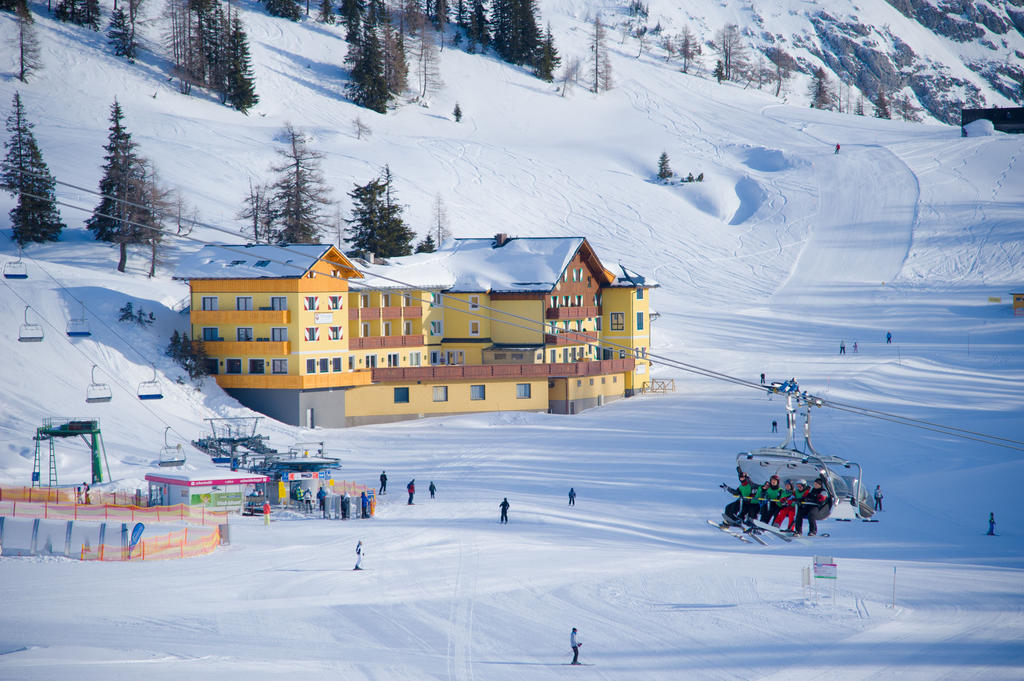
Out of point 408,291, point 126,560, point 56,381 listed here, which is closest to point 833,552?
point 126,560

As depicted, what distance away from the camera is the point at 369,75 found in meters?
134

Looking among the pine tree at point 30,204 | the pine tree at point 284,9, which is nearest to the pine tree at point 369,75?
the pine tree at point 284,9

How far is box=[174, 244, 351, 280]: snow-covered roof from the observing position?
191 ft

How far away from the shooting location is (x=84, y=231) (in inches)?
3246

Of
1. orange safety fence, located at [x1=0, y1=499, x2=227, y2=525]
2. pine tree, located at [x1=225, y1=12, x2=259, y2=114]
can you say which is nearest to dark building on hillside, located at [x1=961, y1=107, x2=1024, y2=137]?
pine tree, located at [x1=225, y1=12, x2=259, y2=114]

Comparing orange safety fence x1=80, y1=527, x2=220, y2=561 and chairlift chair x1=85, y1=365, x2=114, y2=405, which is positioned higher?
chairlift chair x1=85, y1=365, x2=114, y2=405

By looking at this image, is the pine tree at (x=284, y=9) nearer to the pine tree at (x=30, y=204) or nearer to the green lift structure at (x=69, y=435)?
the pine tree at (x=30, y=204)

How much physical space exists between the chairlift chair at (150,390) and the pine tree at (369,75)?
87371 millimetres

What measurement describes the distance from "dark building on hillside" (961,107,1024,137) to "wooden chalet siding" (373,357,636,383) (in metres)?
99.0

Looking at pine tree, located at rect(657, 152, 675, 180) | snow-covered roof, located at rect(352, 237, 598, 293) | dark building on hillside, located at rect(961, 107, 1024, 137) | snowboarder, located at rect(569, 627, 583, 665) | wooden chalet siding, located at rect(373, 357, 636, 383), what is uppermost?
dark building on hillside, located at rect(961, 107, 1024, 137)

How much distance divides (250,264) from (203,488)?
22208mm

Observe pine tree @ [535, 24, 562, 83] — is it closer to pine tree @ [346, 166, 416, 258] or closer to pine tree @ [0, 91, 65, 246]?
pine tree @ [346, 166, 416, 258]

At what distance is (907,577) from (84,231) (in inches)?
2701

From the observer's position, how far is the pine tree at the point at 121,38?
123062mm
